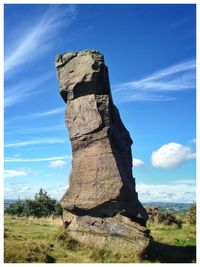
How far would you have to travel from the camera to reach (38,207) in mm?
42969

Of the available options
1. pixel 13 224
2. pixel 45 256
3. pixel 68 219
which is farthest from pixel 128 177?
pixel 13 224

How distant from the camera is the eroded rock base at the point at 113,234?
53.5 ft

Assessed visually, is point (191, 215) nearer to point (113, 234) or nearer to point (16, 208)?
point (113, 234)

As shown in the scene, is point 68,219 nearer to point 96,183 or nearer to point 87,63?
point 96,183

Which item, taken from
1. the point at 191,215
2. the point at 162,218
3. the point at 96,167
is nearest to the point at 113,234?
the point at 96,167

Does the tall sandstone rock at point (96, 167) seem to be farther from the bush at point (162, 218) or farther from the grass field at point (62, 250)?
the bush at point (162, 218)

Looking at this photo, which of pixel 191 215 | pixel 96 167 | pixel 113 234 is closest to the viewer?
pixel 113 234

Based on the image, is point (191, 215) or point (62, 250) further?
point (191, 215)

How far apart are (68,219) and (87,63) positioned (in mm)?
7531

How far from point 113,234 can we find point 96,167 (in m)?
3.04

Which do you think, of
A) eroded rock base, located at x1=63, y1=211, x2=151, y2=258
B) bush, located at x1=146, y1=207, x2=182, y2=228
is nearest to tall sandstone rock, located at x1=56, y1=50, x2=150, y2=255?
eroded rock base, located at x1=63, y1=211, x2=151, y2=258

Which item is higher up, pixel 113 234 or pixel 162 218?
pixel 113 234

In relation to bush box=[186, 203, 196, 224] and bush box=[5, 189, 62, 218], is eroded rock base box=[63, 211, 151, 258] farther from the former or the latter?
bush box=[5, 189, 62, 218]

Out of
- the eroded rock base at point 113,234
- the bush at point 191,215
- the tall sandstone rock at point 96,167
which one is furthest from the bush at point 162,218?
the eroded rock base at point 113,234
